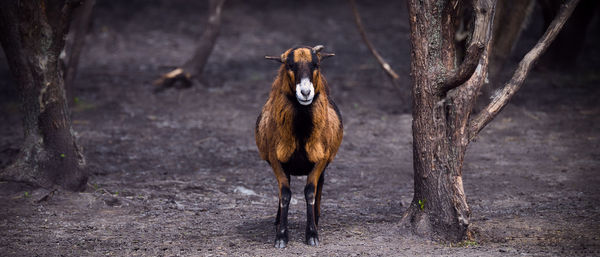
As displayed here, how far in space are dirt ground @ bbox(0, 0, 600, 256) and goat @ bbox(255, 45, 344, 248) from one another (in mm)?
363

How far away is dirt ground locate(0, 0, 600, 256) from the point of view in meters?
5.49

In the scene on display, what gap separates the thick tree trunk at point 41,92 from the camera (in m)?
6.57

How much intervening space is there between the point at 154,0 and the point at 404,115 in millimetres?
9896

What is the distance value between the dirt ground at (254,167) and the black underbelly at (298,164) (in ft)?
1.92

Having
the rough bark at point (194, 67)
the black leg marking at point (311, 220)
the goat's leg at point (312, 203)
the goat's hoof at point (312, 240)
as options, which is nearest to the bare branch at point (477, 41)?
the goat's leg at point (312, 203)

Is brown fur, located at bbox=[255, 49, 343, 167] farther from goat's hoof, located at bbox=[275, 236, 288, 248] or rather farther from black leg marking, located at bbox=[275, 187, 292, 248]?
goat's hoof, located at bbox=[275, 236, 288, 248]

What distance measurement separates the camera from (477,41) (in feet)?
16.5

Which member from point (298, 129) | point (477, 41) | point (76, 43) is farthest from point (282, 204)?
point (76, 43)

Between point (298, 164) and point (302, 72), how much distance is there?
81 centimetres

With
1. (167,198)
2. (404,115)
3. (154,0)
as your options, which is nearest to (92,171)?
(167,198)

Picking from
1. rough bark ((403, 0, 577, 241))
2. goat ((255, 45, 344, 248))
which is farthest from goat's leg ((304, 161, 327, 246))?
rough bark ((403, 0, 577, 241))

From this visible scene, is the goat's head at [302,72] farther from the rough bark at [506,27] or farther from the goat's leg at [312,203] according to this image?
the rough bark at [506,27]

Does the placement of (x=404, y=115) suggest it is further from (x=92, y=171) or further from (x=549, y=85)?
(x=92, y=171)

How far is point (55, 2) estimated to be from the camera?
6680mm
